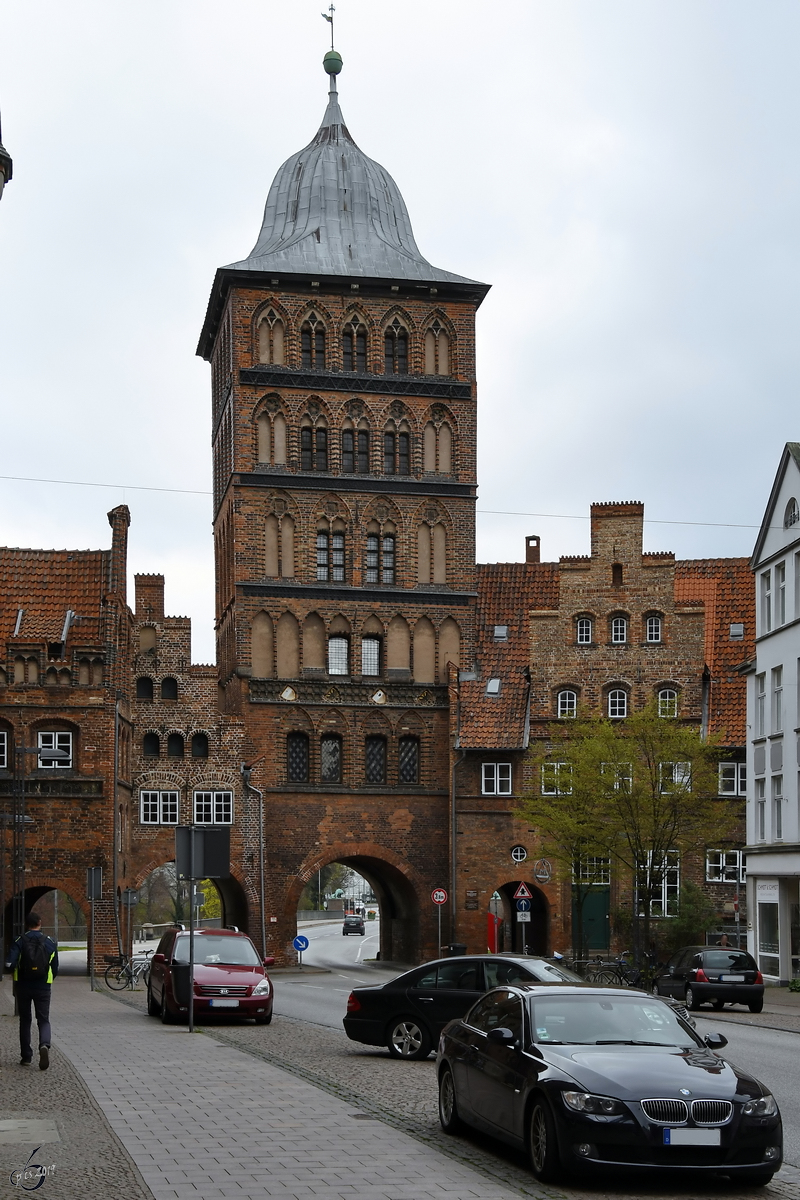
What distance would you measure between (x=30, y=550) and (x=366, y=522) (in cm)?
1191

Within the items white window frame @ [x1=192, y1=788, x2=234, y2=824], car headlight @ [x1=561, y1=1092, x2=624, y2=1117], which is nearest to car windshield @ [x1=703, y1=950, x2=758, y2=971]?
car headlight @ [x1=561, y1=1092, x2=624, y2=1117]

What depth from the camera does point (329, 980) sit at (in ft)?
173

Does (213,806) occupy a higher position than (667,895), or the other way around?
(213,806)

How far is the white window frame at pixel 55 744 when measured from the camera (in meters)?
55.2

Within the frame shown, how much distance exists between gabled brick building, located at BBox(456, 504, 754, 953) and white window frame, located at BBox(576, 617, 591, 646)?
0.03 metres

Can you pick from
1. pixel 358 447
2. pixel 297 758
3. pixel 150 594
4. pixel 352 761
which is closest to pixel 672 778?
pixel 352 761

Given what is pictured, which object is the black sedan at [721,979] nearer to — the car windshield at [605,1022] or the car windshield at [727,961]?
the car windshield at [727,961]

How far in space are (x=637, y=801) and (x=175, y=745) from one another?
19.8m

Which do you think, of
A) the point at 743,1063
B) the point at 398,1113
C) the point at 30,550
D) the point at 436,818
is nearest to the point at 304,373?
the point at 30,550

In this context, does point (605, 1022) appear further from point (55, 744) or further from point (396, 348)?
point (396, 348)

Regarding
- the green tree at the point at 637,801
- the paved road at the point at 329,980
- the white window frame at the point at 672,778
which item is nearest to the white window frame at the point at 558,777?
the green tree at the point at 637,801

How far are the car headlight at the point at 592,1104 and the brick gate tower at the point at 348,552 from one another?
156 feet

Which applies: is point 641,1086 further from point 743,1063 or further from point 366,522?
point 366,522

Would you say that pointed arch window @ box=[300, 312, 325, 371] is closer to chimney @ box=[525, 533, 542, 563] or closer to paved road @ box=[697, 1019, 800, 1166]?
chimney @ box=[525, 533, 542, 563]
